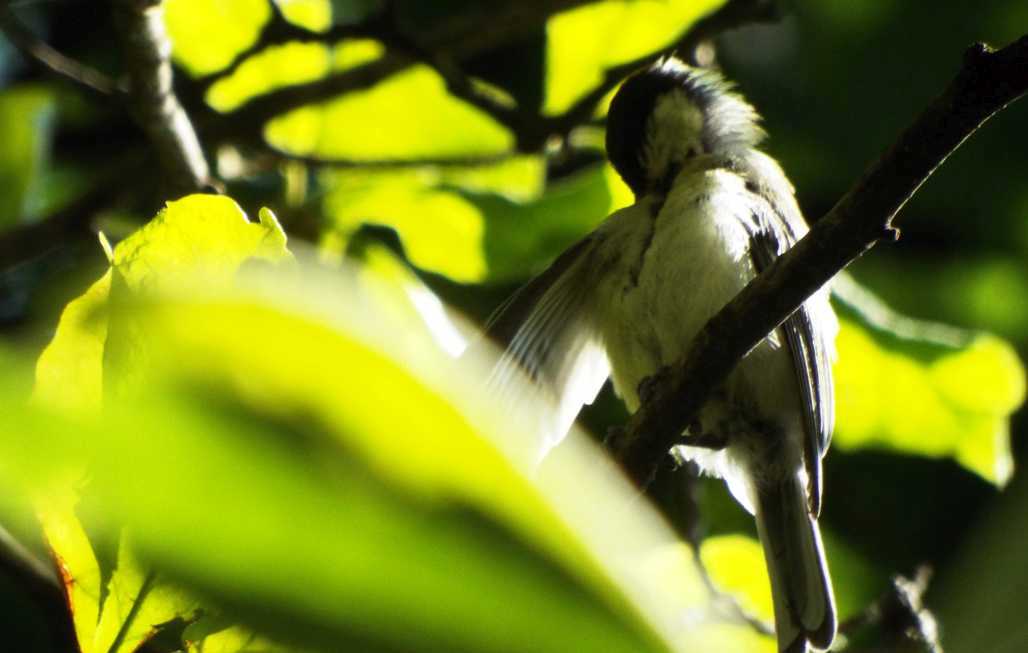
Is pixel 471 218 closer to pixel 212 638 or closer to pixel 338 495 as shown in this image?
pixel 212 638

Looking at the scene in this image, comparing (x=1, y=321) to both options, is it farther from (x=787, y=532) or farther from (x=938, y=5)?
(x=938, y=5)

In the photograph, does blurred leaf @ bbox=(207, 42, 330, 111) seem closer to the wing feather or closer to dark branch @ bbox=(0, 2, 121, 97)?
dark branch @ bbox=(0, 2, 121, 97)

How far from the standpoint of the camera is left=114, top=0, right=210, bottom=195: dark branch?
8.24 ft

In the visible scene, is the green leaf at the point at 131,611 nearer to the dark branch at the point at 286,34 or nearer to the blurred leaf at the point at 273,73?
the dark branch at the point at 286,34

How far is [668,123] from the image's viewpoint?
3393 mm

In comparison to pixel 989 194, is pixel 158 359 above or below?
above

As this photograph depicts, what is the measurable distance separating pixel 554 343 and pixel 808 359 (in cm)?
61

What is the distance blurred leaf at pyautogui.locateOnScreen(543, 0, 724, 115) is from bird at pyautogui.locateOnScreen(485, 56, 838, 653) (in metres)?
0.48

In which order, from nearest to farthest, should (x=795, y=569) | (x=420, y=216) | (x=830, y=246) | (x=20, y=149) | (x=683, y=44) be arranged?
1. (x=830, y=246)
2. (x=795, y=569)
3. (x=420, y=216)
4. (x=20, y=149)
5. (x=683, y=44)

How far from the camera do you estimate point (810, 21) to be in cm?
405

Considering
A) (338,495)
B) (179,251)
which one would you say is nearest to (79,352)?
(179,251)

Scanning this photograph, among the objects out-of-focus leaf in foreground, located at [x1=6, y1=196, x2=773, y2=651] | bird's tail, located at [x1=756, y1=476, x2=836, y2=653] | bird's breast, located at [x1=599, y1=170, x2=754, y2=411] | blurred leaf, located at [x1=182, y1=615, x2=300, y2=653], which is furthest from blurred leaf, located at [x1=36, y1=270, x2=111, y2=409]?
bird's tail, located at [x1=756, y1=476, x2=836, y2=653]

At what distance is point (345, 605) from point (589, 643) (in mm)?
103

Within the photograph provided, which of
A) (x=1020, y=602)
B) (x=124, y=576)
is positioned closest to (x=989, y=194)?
(x=124, y=576)
